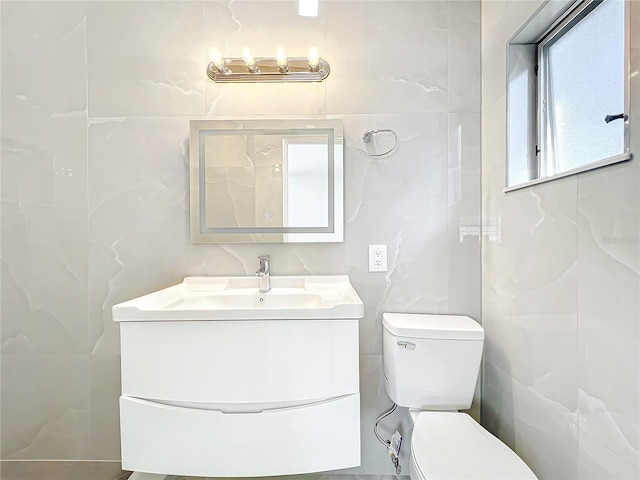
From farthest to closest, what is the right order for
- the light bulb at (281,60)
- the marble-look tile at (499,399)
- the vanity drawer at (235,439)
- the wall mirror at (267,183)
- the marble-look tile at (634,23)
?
the wall mirror at (267,183), the light bulb at (281,60), the marble-look tile at (499,399), the vanity drawer at (235,439), the marble-look tile at (634,23)

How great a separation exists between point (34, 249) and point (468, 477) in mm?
1898

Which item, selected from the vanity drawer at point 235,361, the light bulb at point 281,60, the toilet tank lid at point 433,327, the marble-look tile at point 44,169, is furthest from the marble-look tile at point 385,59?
the marble-look tile at point 44,169

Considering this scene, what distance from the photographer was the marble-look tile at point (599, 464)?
0.83 metres

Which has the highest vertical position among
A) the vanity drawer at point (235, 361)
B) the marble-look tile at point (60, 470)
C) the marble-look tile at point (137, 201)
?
the marble-look tile at point (137, 201)

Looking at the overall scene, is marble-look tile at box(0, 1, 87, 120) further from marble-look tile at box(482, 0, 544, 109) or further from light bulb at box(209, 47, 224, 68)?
marble-look tile at box(482, 0, 544, 109)

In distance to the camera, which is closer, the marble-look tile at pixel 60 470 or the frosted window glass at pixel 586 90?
the frosted window glass at pixel 586 90

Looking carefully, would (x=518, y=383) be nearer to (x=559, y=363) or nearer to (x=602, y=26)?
(x=559, y=363)

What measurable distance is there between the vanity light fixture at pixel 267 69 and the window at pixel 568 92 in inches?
29.9

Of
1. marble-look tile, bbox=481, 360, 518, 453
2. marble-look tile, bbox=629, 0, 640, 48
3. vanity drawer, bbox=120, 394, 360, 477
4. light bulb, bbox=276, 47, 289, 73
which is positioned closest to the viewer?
marble-look tile, bbox=629, 0, 640, 48

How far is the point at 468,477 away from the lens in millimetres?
968

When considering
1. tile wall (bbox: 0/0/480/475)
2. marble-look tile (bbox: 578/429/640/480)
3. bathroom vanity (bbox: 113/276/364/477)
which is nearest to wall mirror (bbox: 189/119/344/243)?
tile wall (bbox: 0/0/480/475)

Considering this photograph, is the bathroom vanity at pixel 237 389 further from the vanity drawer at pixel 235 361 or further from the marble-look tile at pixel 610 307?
the marble-look tile at pixel 610 307

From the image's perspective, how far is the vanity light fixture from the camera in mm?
1523

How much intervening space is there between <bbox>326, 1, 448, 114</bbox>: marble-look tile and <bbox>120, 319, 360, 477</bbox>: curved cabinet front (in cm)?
104
